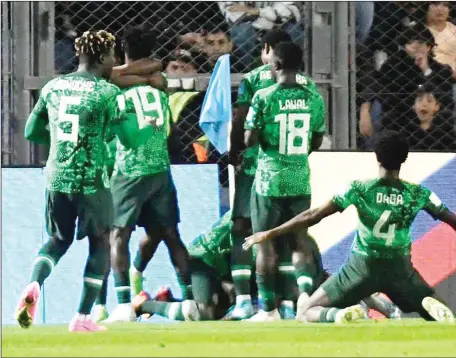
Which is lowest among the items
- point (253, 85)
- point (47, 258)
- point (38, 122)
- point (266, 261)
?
point (266, 261)

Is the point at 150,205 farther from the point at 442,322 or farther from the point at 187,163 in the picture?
the point at 442,322

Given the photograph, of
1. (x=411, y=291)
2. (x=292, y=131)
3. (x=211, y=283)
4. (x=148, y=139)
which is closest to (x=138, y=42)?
(x=148, y=139)

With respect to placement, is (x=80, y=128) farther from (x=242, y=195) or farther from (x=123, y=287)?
(x=242, y=195)

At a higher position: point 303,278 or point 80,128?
point 80,128

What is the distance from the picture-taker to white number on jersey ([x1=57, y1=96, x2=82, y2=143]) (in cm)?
Result: 968

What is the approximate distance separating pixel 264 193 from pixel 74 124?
5.21 feet

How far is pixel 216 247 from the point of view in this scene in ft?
36.3

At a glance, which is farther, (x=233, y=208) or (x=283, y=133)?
(x=233, y=208)

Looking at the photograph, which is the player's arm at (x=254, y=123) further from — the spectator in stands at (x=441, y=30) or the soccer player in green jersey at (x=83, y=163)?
the spectator in stands at (x=441, y=30)

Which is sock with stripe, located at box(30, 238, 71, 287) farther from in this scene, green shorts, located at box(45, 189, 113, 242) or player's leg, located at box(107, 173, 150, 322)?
player's leg, located at box(107, 173, 150, 322)

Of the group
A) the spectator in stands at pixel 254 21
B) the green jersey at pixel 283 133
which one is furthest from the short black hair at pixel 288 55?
the spectator in stands at pixel 254 21

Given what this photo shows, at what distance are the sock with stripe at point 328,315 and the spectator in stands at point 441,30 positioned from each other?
9.98ft

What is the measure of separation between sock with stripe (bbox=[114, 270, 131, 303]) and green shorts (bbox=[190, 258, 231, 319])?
444mm

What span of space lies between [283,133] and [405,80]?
1.71 m
